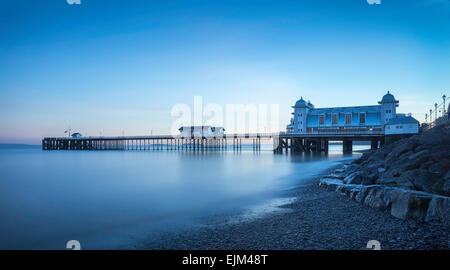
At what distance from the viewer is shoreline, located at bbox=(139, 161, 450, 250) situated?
402 centimetres

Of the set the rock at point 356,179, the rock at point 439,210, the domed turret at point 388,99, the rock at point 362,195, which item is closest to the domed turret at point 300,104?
the domed turret at point 388,99

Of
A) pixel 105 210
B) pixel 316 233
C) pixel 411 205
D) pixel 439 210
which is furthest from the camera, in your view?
pixel 105 210

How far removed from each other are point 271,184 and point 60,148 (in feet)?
286

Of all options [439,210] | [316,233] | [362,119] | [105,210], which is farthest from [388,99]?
[105,210]

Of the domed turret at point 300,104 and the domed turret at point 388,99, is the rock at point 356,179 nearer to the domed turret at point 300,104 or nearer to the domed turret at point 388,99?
the domed turret at point 388,99

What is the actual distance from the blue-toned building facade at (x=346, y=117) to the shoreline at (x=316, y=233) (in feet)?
116

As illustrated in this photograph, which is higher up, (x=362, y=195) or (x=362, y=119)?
(x=362, y=119)

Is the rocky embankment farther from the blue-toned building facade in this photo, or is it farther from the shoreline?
the blue-toned building facade

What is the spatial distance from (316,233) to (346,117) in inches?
1656

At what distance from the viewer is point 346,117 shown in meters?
42.0

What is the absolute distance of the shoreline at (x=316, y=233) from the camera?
13.2 ft

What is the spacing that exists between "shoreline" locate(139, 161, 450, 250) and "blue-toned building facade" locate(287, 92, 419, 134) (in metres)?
35.2

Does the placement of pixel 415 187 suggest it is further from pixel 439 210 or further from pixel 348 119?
pixel 348 119
